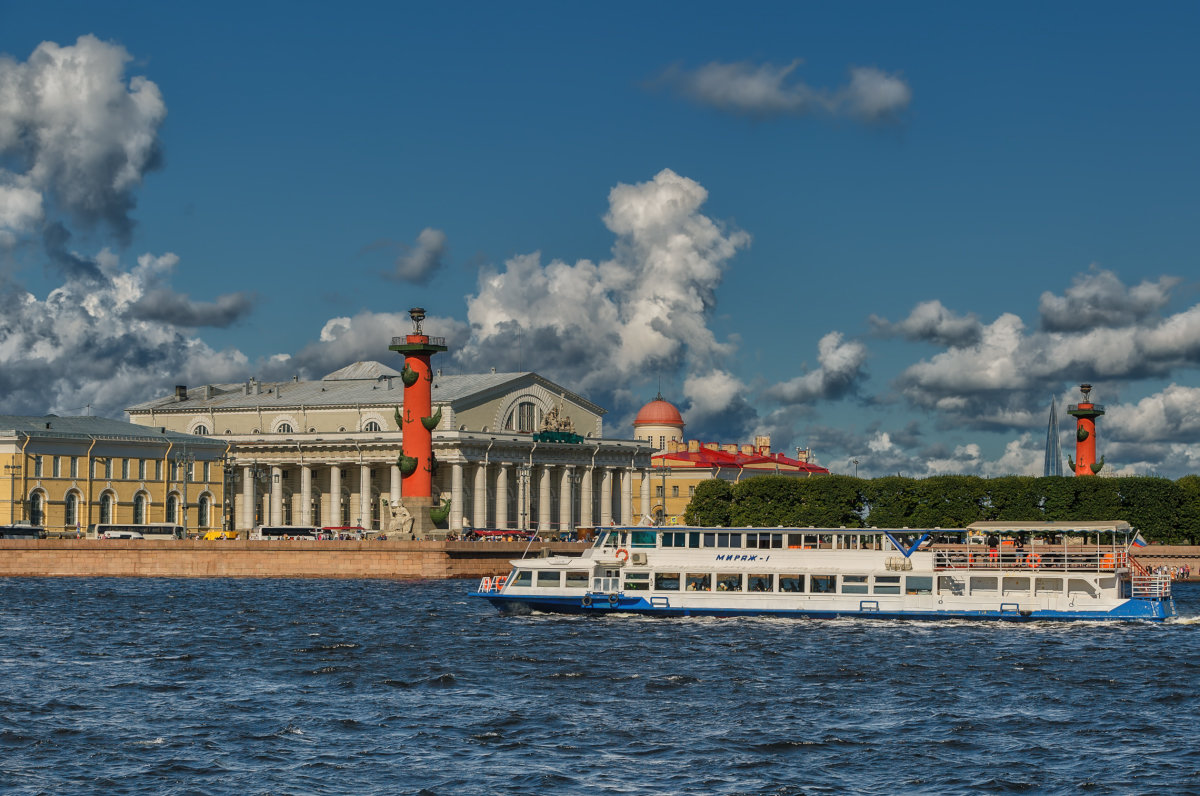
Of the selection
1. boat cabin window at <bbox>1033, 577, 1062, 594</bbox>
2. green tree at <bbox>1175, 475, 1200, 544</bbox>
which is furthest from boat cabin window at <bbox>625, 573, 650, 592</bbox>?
green tree at <bbox>1175, 475, 1200, 544</bbox>

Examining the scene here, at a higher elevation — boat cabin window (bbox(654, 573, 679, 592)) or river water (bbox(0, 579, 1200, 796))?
boat cabin window (bbox(654, 573, 679, 592))

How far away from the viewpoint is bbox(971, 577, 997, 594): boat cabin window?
181 ft

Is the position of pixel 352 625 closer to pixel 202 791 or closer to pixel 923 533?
pixel 923 533

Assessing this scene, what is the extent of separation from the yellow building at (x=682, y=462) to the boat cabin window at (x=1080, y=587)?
3427 inches

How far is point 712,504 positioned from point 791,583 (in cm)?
4650

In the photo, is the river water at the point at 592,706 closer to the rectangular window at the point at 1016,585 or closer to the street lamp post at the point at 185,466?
the rectangular window at the point at 1016,585

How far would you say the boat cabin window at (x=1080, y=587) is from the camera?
54656mm

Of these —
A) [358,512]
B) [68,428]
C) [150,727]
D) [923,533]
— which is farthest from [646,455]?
[150,727]

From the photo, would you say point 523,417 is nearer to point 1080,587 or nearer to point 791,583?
point 791,583

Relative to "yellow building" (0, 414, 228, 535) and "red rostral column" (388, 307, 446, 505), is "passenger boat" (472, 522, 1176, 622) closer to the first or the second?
"red rostral column" (388, 307, 446, 505)

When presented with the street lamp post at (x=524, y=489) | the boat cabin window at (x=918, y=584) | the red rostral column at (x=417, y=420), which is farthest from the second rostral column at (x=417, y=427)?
the boat cabin window at (x=918, y=584)

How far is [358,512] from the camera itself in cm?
12256

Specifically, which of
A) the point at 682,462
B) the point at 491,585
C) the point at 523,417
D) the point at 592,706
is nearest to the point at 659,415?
the point at 682,462

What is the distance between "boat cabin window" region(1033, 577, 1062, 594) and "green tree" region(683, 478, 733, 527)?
45.4 metres
